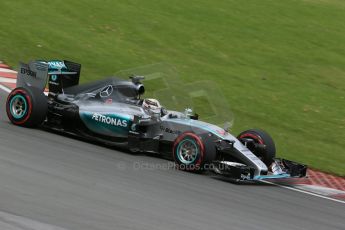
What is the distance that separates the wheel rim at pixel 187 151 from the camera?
31.6 ft

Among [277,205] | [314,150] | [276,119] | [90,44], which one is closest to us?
[277,205]

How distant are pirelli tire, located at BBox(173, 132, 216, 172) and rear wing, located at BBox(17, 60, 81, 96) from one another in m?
2.39

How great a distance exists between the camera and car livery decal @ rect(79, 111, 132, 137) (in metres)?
10.3

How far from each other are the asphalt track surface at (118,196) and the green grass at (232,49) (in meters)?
2.86

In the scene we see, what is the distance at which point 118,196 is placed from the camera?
771 cm

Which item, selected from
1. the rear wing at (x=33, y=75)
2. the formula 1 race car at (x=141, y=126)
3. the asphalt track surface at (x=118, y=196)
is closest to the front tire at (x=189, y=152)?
the formula 1 race car at (x=141, y=126)

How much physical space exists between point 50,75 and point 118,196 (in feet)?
13.1

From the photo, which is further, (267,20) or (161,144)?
(267,20)

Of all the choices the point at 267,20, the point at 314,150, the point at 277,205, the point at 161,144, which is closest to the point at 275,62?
the point at 267,20

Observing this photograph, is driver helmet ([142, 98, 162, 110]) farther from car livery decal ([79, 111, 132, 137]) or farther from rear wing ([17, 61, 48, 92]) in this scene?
rear wing ([17, 61, 48, 92])

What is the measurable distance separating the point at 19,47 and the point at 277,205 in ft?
31.2

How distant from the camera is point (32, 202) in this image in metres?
6.95

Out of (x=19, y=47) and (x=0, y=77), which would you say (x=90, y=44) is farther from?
(x=0, y=77)

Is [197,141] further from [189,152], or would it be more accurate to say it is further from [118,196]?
[118,196]
